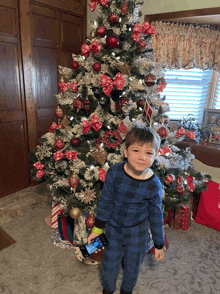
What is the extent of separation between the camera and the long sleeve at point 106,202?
134 cm

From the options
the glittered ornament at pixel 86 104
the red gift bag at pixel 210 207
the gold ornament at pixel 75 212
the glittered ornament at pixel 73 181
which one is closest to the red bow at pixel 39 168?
the glittered ornament at pixel 73 181

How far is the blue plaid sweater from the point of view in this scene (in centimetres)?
129

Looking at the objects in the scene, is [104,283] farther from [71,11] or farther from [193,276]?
[71,11]

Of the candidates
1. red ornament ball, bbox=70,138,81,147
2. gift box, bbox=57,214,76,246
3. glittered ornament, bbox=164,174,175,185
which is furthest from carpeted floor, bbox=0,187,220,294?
red ornament ball, bbox=70,138,81,147

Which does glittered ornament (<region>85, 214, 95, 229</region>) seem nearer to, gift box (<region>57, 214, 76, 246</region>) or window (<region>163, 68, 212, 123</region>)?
gift box (<region>57, 214, 76, 246</region>)

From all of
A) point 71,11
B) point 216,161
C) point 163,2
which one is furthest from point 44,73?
point 216,161

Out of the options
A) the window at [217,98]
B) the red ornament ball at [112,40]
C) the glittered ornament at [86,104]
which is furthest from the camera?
the window at [217,98]

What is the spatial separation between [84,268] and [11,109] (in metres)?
2.10

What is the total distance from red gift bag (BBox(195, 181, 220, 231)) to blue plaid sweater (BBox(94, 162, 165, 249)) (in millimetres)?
1396

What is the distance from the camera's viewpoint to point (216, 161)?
285cm

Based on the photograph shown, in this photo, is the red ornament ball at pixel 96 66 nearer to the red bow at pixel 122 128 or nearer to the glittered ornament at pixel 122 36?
the glittered ornament at pixel 122 36

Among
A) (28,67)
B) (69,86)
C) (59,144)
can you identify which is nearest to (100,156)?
(59,144)

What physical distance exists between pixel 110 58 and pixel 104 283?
182cm

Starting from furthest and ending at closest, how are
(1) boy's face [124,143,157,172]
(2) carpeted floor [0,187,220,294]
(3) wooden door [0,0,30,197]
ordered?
(3) wooden door [0,0,30,197]
(2) carpeted floor [0,187,220,294]
(1) boy's face [124,143,157,172]
